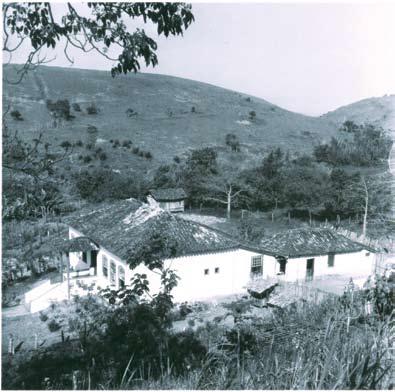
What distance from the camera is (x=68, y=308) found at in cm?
1862

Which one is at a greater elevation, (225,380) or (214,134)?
(214,134)

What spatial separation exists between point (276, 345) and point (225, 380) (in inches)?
29.3

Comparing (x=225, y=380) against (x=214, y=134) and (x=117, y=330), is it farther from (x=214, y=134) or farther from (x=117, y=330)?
(x=214, y=134)

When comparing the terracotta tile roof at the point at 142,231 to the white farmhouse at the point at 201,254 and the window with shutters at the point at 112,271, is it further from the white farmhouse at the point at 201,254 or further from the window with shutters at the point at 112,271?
the window with shutters at the point at 112,271

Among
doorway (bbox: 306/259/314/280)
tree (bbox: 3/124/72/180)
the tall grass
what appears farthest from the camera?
doorway (bbox: 306/259/314/280)

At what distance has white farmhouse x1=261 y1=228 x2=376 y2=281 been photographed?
23984 mm

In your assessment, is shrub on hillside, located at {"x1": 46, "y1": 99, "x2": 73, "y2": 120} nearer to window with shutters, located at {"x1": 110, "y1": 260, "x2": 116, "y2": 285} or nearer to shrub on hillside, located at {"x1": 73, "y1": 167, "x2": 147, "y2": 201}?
shrub on hillside, located at {"x1": 73, "y1": 167, "x2": 147, "y2": 201}

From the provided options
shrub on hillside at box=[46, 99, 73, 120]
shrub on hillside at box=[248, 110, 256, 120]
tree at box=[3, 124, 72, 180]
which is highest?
shrub on hillside at box=[248, 110, 256, 120]

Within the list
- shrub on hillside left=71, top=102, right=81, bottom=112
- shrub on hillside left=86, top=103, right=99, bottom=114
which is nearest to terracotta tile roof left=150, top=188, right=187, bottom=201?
shrub on hillside left=86, top=103, right=99, bottom=114

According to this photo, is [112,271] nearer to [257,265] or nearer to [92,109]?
[257,265]

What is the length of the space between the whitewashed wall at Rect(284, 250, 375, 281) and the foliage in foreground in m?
17.7

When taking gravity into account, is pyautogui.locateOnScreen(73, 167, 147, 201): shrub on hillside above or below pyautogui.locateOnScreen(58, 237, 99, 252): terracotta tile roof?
above

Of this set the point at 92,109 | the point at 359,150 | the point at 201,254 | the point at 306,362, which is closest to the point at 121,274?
the point at 201,254

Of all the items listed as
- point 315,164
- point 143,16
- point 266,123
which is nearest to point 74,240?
point 143,16
